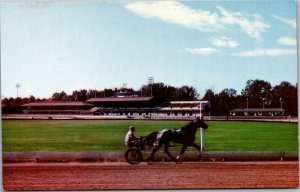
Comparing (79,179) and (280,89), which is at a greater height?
(280,89)

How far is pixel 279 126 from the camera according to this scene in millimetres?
9055

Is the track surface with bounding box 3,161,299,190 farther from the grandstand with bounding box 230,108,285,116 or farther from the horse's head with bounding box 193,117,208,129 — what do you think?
the grandstand with bounding box 230,108,285,116

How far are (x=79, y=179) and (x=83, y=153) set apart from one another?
352 mm

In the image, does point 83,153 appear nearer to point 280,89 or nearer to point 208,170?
point 208,170

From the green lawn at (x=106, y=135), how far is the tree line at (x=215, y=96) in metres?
0.22

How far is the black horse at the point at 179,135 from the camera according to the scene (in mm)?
9273

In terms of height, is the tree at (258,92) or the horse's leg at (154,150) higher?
the tree at (258,92)

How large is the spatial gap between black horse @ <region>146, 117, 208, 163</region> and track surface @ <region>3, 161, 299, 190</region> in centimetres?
25

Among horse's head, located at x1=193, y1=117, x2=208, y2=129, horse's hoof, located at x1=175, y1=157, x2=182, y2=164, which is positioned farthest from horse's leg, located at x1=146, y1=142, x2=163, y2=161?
horse's head, located at x1=193, y1=117, x2=208, y2=129

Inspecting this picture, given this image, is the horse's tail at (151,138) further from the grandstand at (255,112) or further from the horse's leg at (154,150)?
the grandstand at (255,112)

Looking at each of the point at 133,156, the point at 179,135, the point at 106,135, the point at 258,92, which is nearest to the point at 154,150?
the point at 133,156

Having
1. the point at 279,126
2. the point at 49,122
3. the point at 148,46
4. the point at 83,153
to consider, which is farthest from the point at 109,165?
the point at 279,126

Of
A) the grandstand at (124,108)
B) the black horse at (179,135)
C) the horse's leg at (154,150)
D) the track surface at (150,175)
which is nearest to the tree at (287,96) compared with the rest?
the track surface at (150,175)

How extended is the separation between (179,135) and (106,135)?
94 cm
